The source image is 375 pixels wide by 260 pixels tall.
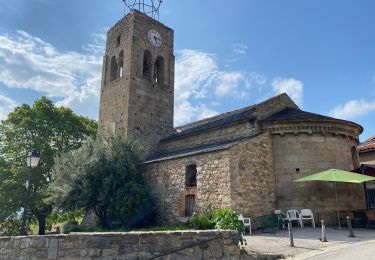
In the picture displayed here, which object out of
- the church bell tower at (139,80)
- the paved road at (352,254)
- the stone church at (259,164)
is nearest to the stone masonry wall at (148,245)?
the paved road at (352,254)

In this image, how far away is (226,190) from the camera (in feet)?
45.0

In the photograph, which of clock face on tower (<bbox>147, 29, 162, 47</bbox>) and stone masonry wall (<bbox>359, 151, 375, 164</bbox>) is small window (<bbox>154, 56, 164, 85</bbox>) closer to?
clock face on tower (<bbox>147, 29, 162, 47</bbox>)

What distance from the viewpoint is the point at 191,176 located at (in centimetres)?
1595

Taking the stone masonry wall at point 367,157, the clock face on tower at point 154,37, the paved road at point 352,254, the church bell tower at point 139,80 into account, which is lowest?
the paved road at point 352,254

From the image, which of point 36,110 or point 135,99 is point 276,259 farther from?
point 36,110

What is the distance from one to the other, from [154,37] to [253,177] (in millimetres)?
Result: 13991

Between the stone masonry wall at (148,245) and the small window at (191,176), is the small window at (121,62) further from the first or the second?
the stone masonry wall at (148,245)

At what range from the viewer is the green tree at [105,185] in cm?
1580

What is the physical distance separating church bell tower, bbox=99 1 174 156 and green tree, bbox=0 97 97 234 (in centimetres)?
243

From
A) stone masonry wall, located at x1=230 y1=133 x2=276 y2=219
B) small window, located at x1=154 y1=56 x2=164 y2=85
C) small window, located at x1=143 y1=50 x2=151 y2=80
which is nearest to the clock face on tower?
small window, located at x1=143 y1=50 x2=151 y2=80

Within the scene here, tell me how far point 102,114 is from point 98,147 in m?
6.23

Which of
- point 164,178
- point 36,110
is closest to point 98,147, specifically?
point 164,178

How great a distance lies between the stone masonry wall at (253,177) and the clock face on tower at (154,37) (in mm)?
11987

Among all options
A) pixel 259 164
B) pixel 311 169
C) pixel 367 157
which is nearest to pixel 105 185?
pixel 259 164
